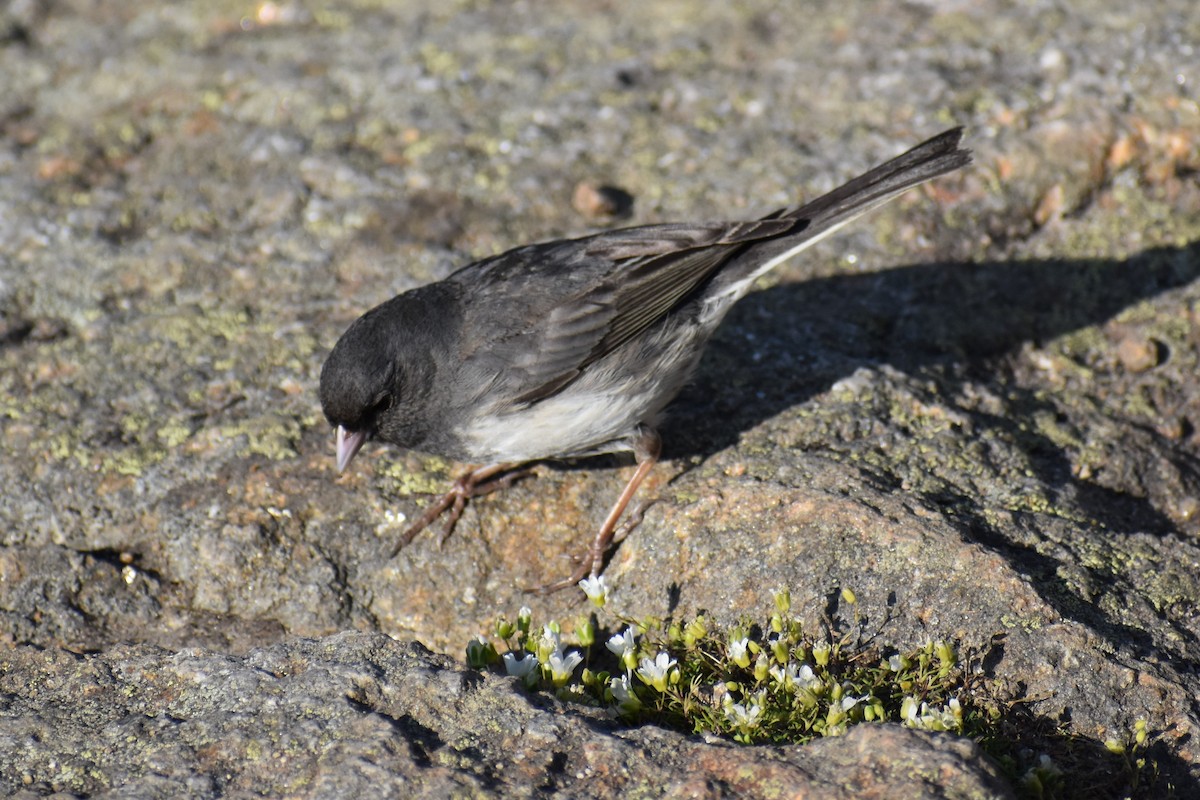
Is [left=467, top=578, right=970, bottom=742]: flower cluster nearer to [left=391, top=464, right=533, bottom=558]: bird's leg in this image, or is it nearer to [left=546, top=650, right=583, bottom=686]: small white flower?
[left=546, top=650, right=583, bottom=686]: small white flower

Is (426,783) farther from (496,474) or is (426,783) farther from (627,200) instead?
(627,200)

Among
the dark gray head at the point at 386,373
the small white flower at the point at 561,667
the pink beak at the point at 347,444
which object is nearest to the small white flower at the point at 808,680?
the small white flower at the point at 561,667

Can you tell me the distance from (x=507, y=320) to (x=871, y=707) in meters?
2.21

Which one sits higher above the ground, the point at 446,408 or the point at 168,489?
the point at 446,408

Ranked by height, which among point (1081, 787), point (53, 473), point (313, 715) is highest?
point (1081, 787)

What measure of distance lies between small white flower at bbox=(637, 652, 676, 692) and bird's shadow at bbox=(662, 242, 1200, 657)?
141 cm

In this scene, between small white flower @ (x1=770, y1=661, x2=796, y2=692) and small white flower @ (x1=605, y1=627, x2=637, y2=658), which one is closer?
small white flower @ (x1=770, y1=661, x2=796, y2=692)

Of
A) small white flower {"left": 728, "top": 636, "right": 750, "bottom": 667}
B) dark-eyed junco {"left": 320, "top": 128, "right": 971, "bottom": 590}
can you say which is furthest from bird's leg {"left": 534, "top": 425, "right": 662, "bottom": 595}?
small white flower {"left": 728, "top": 636, "right": 750, "bottom": 667}

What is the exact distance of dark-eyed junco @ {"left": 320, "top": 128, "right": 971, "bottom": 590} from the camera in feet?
14.2

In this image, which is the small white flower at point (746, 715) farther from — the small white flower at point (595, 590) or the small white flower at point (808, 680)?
the small white flower at point (595, 590)

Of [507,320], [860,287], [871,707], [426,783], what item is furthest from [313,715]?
[860,287]

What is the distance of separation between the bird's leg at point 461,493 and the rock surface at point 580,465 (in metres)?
0.06

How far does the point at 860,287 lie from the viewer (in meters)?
5.35

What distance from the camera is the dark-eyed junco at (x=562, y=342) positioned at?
4316 millimetres
